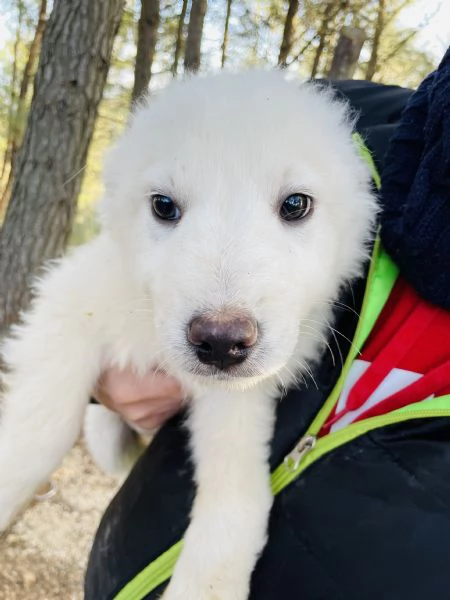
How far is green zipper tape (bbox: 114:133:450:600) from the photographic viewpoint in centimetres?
125

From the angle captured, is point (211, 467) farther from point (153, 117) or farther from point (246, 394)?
point (153, 117)

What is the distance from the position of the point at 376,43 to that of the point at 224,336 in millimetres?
5857

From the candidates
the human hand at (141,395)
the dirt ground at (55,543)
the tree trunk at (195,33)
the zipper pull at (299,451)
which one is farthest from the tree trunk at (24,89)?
the zipper pull at (299,451)

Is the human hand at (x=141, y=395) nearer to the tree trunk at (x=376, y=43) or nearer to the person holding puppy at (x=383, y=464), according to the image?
the person holding puppy at (x=383, y=464)

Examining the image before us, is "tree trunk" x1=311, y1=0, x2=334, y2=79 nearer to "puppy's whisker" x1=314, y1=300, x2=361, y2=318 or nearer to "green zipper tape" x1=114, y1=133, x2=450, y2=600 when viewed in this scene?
"puppy's whisker" x1=314, y1=300, x2=361, y2=318

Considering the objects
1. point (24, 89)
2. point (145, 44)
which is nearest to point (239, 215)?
point (145, 44)

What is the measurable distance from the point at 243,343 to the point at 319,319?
53 centimetres

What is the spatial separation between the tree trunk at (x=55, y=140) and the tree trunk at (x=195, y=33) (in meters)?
1.66

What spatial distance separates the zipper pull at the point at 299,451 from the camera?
1353 millimetres

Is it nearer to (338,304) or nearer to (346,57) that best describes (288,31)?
(346,57)

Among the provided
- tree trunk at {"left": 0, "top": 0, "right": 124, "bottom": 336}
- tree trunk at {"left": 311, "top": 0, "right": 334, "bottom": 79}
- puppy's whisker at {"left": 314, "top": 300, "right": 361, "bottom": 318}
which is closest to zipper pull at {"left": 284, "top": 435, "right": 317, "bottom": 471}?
puppy's whisker at {"left": 314, "top": 300, "right": 361, "bottom": 318}

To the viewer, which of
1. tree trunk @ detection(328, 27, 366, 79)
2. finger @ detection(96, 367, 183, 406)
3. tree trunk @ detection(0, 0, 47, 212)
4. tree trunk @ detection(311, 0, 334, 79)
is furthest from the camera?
tree trunk @ detection(0, 0, 47, 212)

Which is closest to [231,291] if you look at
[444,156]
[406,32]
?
[444,156]

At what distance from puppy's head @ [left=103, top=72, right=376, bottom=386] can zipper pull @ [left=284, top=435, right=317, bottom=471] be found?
192 millimetres
